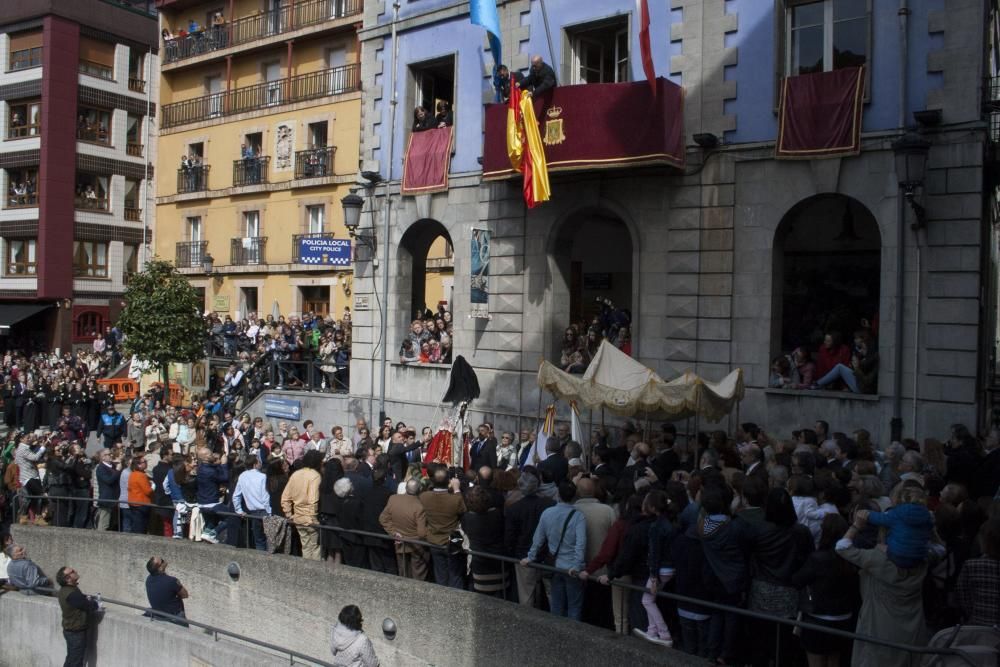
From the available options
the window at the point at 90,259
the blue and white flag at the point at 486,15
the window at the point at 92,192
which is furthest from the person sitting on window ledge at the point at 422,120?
the window at the point at 90,259

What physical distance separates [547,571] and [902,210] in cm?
796

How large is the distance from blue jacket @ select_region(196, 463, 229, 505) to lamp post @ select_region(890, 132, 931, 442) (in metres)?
9.33

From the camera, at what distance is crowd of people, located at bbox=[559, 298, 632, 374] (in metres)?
17.1

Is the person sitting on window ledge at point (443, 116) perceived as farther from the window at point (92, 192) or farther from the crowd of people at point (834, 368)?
the window at point (92, 192)

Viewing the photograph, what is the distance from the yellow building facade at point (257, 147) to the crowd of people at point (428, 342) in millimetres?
11022

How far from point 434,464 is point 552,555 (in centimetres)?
187

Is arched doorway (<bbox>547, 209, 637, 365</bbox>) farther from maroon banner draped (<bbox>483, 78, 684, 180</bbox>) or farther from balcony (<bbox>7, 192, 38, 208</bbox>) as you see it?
balcony (<bbox>7, 192, 38, 208</bbox>)

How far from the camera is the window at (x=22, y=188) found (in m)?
39.2

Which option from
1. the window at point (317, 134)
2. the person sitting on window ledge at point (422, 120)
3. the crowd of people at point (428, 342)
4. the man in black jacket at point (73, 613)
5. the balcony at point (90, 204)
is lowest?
the man in black jacket at point (73, 613)

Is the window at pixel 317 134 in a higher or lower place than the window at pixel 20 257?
higher

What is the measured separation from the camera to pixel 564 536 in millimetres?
8961

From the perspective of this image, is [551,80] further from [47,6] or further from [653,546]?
[47,6]

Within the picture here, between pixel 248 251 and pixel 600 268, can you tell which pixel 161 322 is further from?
pixel 600 268

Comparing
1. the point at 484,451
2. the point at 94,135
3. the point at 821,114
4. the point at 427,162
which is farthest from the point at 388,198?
the point at 94,135
